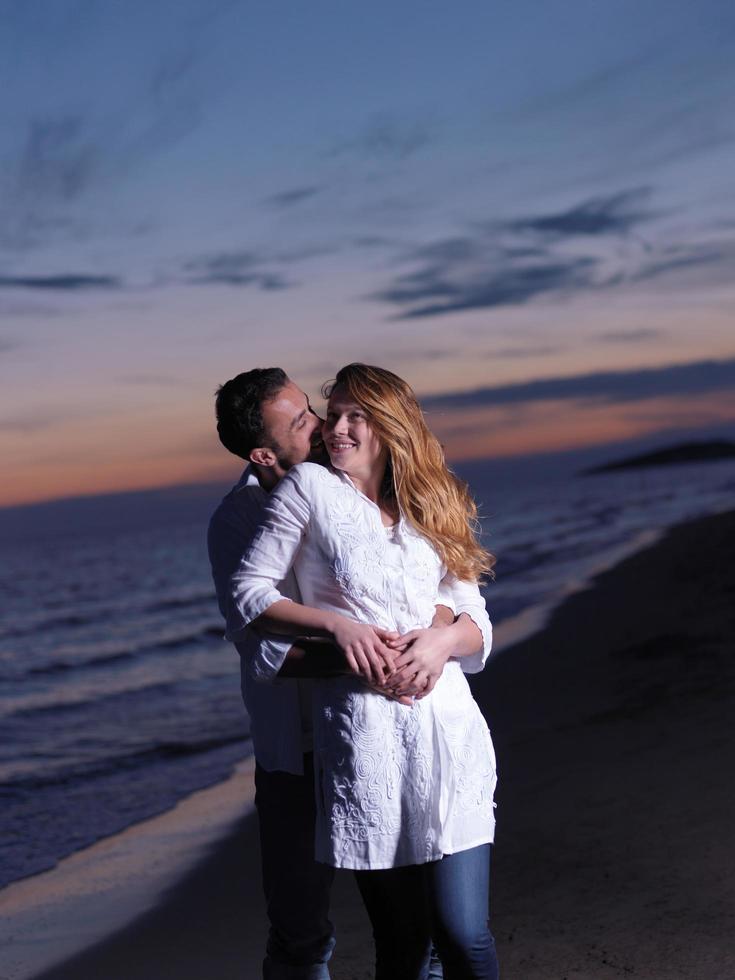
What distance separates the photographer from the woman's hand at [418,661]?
7.82ft

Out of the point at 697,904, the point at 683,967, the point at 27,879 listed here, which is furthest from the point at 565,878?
the point at 27,879

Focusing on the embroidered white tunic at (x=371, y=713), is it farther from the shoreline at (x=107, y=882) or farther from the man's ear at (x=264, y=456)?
the shoreline at (x=107, y=882)

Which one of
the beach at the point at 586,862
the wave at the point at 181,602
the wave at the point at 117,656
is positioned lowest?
the wave at the point at 181,602

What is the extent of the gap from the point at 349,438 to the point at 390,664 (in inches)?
23.3

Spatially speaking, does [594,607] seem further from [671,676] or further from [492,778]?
[492,778]

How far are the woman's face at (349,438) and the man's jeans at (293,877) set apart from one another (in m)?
0.76

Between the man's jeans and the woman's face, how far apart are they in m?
0.76

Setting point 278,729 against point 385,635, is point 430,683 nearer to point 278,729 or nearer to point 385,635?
point 385,635

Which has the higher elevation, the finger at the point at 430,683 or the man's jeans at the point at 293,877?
the finger at the point at 430,683

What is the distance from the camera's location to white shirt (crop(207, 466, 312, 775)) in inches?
101

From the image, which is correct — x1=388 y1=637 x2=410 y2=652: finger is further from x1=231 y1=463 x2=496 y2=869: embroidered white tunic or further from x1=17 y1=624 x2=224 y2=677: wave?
x1=17 y1=624 x2=224 y2=677: wave

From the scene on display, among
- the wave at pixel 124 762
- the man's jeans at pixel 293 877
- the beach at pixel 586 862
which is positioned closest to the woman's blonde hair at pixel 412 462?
the man's jeans at pixel 293 877

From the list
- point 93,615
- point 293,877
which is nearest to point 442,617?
point 293,877

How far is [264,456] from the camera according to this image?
112 inches
